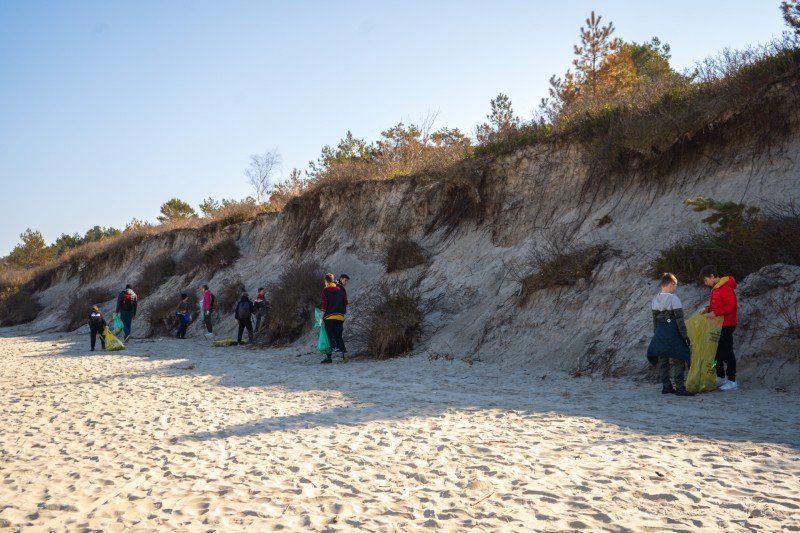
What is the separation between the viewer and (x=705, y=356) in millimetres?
7793

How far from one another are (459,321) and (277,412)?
23.5 feet

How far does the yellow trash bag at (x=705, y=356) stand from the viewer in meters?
7.74

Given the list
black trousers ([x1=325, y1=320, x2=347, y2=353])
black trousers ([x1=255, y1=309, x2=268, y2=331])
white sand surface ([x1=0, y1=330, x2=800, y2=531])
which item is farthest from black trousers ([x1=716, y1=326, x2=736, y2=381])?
black trousers ([x1=255, y1=309, x2=268, y2=331])

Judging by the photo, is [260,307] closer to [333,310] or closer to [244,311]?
[244,311]

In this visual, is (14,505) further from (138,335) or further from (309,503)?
(138,335)

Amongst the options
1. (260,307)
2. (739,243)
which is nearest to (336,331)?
(260,307)

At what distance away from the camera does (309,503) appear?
4109 mm

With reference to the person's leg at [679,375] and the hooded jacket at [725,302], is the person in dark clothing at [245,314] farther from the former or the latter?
the hooded jacket at [725,302]

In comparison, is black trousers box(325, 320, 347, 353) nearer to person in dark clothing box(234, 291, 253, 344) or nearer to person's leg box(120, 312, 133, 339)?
person in dark clothing box(234, 291, 253, 344)

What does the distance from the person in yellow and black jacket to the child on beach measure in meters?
6.76

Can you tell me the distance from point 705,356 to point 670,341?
19.8 inches

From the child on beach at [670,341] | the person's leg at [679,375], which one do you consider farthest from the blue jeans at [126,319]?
the person's leg at [679,375]

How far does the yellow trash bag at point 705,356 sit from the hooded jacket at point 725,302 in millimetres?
92

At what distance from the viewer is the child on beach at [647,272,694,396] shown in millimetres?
7738
